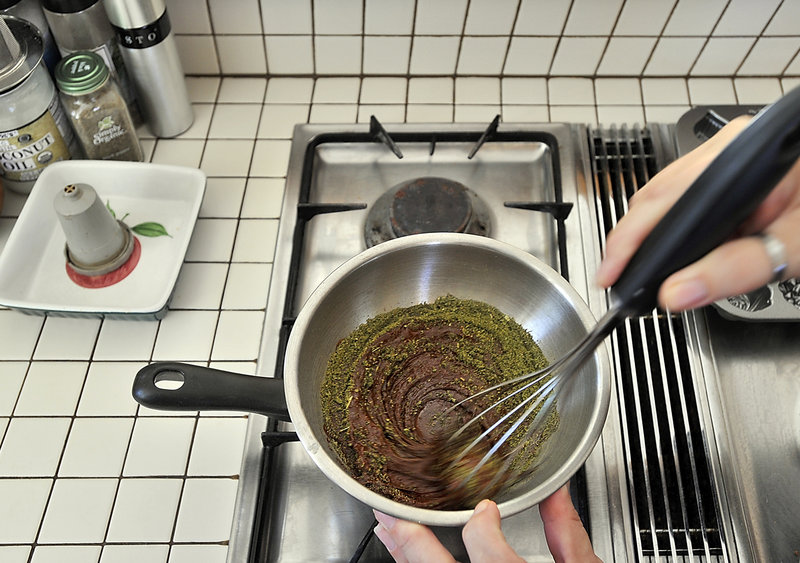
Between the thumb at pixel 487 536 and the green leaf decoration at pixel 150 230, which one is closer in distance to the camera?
the thumb at pixel 487 536

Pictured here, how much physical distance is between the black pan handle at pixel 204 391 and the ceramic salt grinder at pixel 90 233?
0.23 m

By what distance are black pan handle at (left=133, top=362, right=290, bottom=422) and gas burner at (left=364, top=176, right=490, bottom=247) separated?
237mm

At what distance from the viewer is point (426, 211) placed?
616 mm

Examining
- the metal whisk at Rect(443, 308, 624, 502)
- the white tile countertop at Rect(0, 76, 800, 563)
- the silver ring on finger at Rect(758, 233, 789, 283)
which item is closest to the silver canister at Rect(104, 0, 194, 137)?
the white tile countertop at Rect(0, 76, 800, 563)

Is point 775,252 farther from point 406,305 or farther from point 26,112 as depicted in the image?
point 26,112

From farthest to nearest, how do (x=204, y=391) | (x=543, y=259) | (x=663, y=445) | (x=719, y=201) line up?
(x=543, y=259) < (x=663, y=445) < (x=204, y=391) < (x=719, y=201)

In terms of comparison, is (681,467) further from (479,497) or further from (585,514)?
(479,497)

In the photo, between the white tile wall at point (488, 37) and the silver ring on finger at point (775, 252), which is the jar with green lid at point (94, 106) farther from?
the silver ring on finger at point (775, 252)

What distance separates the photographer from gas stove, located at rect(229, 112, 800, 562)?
50 centimetres

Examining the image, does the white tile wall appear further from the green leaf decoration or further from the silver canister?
the green leaf decoration

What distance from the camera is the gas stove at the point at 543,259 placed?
50 cm

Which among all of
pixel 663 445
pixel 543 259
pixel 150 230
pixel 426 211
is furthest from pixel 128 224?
pixel 663 445

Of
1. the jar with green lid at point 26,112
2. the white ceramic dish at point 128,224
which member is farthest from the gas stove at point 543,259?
the jar with green lid at point 26,112

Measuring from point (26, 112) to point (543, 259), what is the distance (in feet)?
1.77
